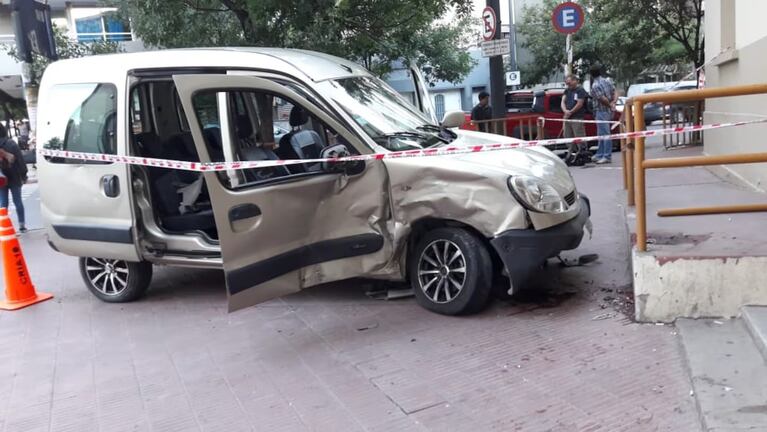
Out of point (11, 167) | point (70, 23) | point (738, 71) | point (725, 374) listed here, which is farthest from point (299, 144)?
point (70, 23)

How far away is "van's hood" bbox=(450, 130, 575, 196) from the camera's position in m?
4.95

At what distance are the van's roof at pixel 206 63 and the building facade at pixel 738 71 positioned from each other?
13.5ft

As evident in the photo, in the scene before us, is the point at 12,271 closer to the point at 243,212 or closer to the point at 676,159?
the point at 243,212

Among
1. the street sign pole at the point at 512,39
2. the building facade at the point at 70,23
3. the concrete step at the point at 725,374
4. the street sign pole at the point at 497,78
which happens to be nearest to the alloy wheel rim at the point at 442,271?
the concrete step at the point at 725,374

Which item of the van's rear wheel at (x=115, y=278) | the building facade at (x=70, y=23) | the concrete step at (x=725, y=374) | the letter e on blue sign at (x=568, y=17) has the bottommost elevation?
the concrete step at (x=725, y=374)

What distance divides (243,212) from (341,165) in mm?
873

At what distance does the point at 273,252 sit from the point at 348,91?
167cm

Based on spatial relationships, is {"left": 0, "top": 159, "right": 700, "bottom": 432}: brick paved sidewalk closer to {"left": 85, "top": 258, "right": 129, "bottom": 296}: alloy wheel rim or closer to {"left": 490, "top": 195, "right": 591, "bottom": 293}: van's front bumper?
{"left": 85, "top": 258, "right": 129, "bottom": 296}: alloy wheel rim

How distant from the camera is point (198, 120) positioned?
4.63 m

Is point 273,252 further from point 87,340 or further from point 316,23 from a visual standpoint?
point 316,23

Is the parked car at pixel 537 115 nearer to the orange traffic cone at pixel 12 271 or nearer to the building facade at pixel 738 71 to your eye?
the building facade at pixel 738 71

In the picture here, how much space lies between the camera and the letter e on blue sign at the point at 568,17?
1238 cm

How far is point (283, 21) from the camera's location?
10.1 meters

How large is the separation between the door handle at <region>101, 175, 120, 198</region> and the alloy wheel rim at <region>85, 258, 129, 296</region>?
759 mm
